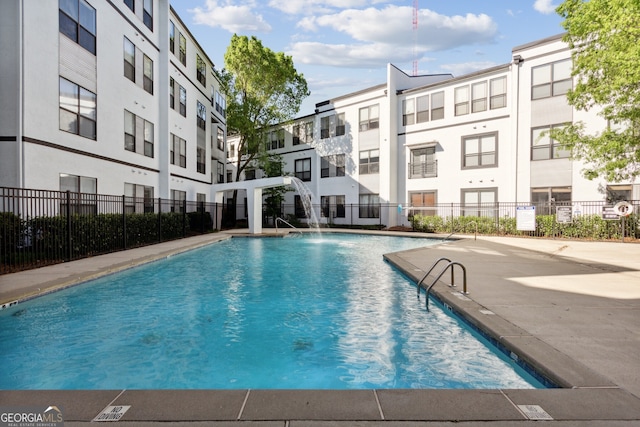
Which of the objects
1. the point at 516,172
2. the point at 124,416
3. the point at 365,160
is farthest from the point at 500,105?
the point at 124,416

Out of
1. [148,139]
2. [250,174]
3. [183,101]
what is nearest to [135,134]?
[148,139]

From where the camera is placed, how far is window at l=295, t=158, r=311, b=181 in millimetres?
34812

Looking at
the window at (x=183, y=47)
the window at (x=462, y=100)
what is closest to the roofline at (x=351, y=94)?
the window at (x=462, y=100)

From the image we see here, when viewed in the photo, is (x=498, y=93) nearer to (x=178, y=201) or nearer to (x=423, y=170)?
(x=423, y=170)

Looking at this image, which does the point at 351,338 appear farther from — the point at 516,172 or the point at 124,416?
the point at 516,172

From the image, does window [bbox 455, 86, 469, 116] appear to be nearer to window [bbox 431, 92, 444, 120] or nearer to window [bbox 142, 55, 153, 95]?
window [bbox 431, 92, 444, 120]

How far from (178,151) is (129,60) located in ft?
19.9

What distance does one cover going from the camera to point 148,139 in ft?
65.9

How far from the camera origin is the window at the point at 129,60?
57.9ft

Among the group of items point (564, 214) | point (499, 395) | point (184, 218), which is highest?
point (564, 214)

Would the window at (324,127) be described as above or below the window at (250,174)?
above

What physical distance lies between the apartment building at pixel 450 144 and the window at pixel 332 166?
0.29 ft

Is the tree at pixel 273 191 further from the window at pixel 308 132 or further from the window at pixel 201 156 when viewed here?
the window at pixel 201 156

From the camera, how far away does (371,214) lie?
1172 inches
